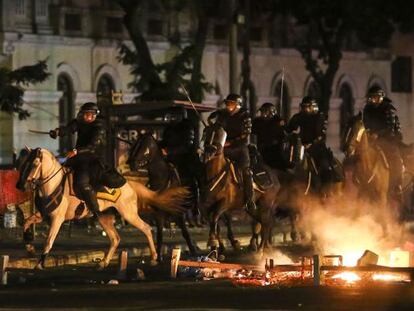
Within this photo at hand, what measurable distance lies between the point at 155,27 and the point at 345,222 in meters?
26.3

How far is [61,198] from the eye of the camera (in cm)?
2564

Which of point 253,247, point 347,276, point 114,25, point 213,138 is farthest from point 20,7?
point 347,276

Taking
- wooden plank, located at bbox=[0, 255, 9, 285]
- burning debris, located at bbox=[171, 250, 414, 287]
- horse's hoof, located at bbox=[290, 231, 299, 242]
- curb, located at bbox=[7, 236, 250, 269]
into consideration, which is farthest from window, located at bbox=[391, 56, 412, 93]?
wooden plank, located at bbox=[0, 255, 9, 285]

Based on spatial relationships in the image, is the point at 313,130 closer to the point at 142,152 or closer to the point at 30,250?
the point at 142,152

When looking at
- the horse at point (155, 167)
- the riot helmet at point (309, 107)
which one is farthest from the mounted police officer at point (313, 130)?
the horse at point (155, 167)

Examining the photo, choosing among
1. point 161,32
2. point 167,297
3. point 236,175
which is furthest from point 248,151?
point 161,32

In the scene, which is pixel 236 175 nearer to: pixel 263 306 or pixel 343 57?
pixel 263 306

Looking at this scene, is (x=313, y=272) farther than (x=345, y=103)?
No

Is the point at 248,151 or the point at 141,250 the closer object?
the point at 248,151

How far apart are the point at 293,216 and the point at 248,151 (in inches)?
148

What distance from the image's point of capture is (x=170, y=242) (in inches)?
1259

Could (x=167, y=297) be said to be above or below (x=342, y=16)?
below

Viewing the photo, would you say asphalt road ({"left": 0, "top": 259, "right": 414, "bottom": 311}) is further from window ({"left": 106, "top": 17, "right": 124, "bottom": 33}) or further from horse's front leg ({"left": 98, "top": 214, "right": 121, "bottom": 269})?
window ({"left": 106, "top": 17, "right": 124, "bottom": 33})

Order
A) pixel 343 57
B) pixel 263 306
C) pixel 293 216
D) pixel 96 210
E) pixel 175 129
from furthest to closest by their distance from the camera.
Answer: pixel 343 57
pixel 293 216
pixel 175 129
pixel 96 210
pixel 263 306
